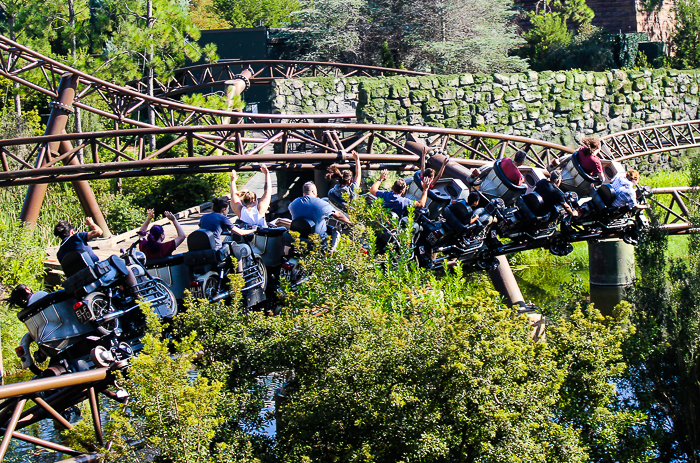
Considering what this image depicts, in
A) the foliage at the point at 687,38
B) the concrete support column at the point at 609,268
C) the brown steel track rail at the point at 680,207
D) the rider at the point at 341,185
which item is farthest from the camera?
the foliage at the point at 687,38

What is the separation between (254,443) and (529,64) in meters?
20.2

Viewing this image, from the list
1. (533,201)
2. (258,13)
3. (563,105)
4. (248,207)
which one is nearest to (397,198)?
(248,207)

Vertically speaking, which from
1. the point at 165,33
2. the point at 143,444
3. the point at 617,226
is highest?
the point at 165,33

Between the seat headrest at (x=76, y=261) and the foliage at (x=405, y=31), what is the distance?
623 inches

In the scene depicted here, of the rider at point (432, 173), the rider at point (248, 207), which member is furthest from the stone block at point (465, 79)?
the rider at point (248, 207)

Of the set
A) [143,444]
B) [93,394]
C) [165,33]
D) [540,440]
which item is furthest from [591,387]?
[165,33]

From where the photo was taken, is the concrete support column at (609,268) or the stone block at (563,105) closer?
the concrete support column at (609,268)

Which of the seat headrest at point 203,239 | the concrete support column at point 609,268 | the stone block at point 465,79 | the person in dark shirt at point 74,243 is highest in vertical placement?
the person in dark shirt at point 74,243

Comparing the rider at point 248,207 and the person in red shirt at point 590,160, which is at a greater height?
the rider at point 248,207

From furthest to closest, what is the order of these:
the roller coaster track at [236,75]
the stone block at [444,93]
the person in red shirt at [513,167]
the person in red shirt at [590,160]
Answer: the stone block at [444,93], the roller coaster track at [236,75], the person in red shirt at [590,160], the person in red shirt at [513,167]

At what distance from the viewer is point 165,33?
52.5 ft

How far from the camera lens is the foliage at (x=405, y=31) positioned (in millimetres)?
21312

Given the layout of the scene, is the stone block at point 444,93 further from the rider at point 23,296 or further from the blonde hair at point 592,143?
the rider at point 23,296

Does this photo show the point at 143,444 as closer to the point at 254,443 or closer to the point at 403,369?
the point at 254,443
